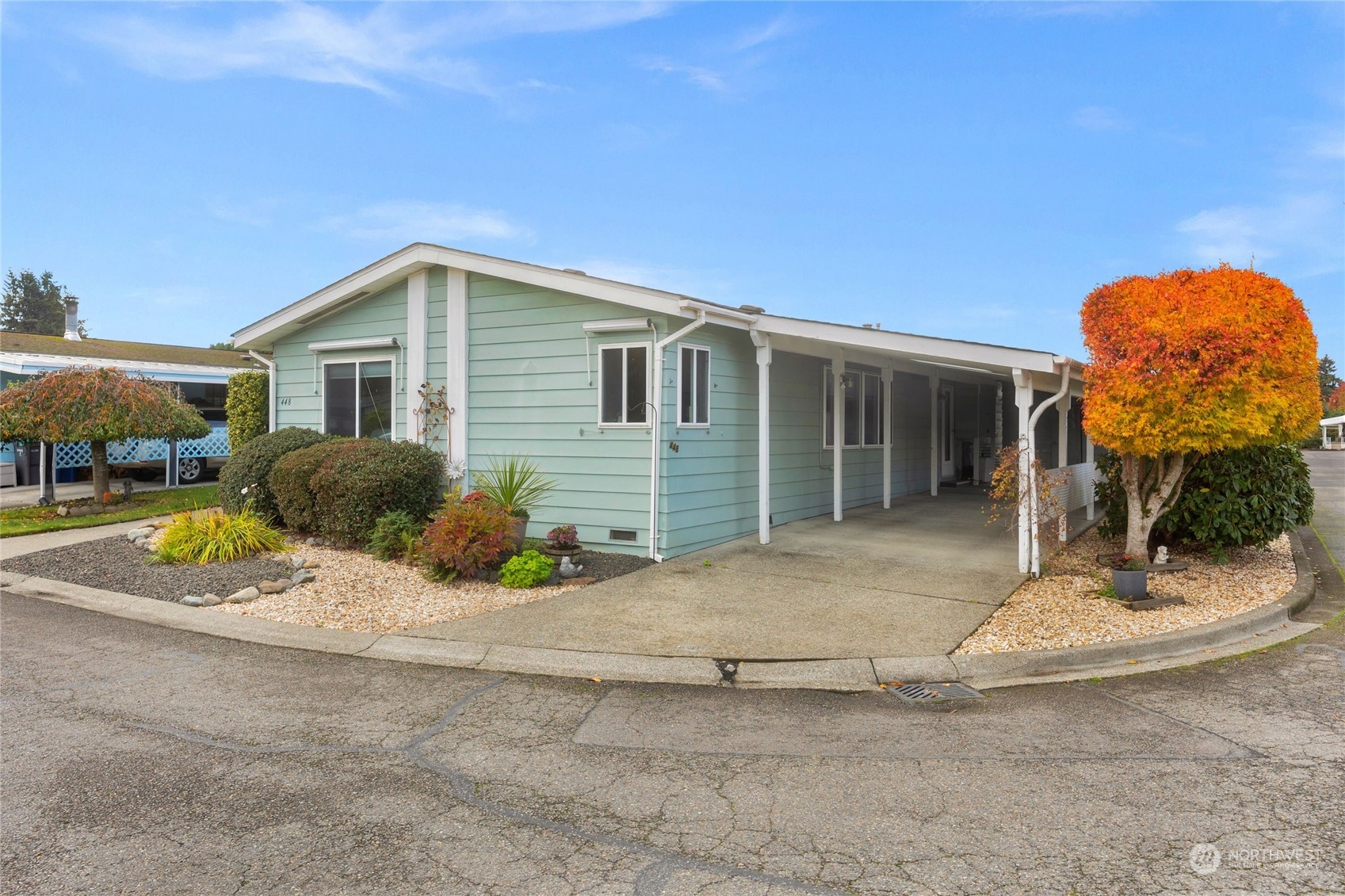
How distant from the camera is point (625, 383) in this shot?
8906 mm

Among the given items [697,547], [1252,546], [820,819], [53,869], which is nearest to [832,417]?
[697,547]

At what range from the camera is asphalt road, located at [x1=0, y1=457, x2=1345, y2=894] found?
2.78 metres

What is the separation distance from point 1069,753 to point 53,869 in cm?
445

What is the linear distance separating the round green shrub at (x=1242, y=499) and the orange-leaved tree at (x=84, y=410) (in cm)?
1480

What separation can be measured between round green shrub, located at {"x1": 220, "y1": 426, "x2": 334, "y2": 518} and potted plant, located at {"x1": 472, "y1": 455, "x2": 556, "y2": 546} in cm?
276

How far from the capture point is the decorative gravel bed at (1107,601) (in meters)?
5.80

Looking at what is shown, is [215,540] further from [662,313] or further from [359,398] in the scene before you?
[662,313]

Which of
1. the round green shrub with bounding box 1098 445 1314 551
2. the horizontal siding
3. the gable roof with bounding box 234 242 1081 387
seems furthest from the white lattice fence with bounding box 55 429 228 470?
the round green shrub with bounding box 1098 445 1314 551

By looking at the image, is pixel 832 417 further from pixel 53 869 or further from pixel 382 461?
pixel 53 869

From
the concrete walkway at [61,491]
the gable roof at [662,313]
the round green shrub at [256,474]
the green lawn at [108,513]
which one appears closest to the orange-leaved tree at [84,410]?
the green lawn at [108,513]

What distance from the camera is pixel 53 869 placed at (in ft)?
9.21

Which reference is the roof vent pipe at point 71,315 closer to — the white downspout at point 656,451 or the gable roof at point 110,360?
the gable roof at point 110,360

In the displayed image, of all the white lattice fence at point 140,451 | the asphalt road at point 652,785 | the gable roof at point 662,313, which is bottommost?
the asphalt road at point 652,785

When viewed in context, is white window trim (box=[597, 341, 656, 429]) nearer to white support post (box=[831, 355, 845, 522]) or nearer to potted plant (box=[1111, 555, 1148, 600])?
white support post (box=[831, 355, 845, 522])
